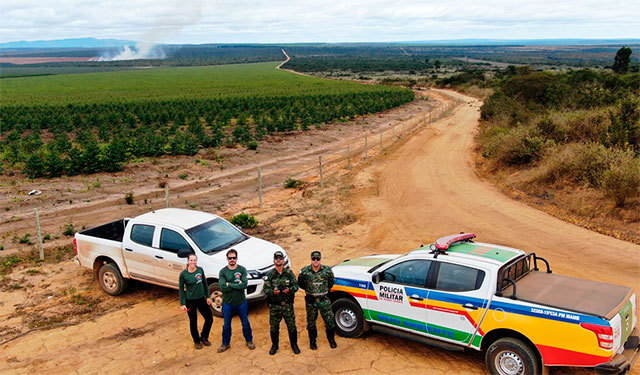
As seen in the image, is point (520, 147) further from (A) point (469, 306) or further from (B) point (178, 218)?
(A) point (469, 306)

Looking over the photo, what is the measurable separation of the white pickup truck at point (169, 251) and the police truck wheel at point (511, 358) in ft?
13.6

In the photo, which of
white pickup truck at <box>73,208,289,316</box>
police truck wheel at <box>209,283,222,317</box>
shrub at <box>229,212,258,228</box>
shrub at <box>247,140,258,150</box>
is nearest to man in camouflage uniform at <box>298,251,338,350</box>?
white pickup truck at <box>73,208,289,316</box>

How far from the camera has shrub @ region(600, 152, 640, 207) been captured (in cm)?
1470

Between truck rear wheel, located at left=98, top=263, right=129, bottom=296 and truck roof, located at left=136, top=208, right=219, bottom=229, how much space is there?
1.17 metres

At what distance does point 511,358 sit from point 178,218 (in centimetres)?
685

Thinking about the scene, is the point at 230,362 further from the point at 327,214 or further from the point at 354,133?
the point at 354,133

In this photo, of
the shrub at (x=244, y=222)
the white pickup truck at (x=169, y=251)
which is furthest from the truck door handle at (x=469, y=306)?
the shrub at (x=244, y=222)

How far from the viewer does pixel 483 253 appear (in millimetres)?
7531

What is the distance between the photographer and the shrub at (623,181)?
14.7 m

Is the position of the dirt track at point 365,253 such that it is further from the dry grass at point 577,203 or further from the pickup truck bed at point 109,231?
the pickup truck bed at point 109,231

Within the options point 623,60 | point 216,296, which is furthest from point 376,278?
point 623,60

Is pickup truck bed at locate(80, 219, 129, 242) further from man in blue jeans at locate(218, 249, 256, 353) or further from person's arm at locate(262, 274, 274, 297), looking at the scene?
person's arm at locate(262, 274, 274, 297)

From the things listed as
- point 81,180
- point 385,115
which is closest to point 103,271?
point 81,180

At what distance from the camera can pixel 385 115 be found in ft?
165
